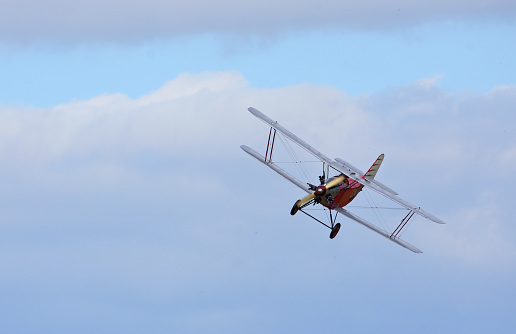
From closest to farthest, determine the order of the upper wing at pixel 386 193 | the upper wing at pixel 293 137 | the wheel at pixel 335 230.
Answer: the upper wing at pixel 386 193, the wheel at pixel 335 230, the upper wing at pixel 293 137

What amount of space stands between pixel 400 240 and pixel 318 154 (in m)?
8.21

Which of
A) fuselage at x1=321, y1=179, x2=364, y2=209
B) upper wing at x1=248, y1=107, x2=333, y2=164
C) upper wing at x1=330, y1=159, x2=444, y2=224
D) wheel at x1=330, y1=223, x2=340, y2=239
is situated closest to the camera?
upper wing at x1=330, y1=159, x2=444, y2=224

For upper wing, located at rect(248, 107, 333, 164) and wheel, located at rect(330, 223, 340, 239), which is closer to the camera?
wheel, located at rect(330, 223, 340, 239)

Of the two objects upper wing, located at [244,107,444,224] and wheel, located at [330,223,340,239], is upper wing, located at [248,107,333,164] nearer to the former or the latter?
upper wing, located at [244,107,444,224]

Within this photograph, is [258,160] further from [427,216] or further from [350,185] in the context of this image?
[427,216]

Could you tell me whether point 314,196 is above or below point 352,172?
below

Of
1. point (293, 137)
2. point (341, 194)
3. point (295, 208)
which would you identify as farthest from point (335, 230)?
point (293, 137)

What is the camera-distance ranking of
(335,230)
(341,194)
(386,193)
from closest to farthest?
(386,193)
(335,230)
(341,194)

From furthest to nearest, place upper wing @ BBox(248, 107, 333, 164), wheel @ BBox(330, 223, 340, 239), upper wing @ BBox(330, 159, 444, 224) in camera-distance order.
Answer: upper wing @ BBox(248, 107, 333, 164), wheel @ BBox(330, 223, 340, 239), upper wing @ BBox(330, 159, 444, 224)

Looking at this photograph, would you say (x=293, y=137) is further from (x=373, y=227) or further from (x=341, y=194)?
(x=373, y=227)

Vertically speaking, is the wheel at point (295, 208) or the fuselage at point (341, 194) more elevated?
the fuselage at point (341, 194)

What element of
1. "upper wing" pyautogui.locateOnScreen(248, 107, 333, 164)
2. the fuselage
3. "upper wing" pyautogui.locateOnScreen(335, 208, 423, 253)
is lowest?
"upper wing" pyautogui.locateOnScreen(335, 208, 423, 253)

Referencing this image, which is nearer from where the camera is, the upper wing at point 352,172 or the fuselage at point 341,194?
the upper wing at point 352,172

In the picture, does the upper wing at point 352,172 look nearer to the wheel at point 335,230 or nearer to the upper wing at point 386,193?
the upper wing at point 386,193
